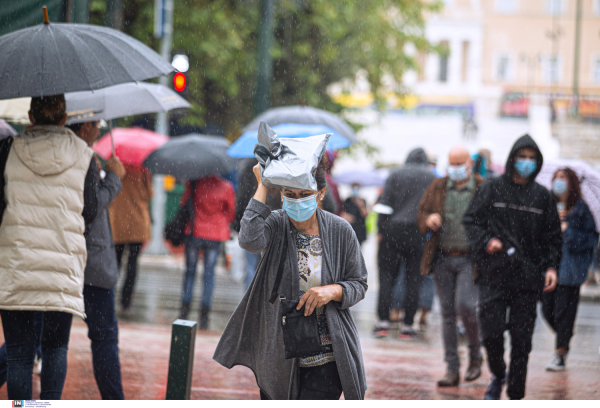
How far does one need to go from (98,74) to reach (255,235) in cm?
143

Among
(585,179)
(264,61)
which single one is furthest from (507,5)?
(585,179)

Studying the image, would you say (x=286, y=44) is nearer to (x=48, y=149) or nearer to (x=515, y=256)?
(x=515, y=256)

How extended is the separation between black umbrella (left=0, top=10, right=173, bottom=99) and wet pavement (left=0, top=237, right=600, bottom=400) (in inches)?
96.4

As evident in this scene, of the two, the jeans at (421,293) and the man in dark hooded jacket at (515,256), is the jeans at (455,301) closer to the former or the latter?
the man in dark hooded jacket at (515,256)

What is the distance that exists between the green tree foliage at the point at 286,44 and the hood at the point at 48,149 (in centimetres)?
1114

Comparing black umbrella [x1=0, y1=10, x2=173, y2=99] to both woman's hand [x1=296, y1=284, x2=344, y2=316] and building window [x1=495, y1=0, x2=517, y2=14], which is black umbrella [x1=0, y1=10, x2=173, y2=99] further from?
building window [x1=495, y1=0, x2=517, y2=14]

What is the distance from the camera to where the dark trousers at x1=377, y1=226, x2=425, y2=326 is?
8.43 meters

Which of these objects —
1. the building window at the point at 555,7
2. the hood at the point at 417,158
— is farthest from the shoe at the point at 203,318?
the building window at the point at 555,7

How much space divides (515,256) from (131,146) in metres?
5.73

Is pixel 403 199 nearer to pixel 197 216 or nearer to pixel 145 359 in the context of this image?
pixel 197 216

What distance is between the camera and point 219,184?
8.76 metres

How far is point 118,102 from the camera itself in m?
5.57

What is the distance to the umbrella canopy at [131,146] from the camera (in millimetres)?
9266
